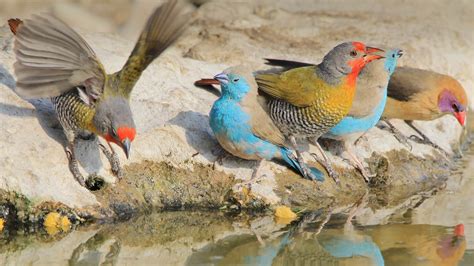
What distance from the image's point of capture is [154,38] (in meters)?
7.72

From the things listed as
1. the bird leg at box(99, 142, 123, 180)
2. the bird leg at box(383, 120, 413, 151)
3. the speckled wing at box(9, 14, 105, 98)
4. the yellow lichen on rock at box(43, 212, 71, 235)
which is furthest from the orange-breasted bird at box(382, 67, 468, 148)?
the yellow lichen on rock at box(43, 212, 71, 235)

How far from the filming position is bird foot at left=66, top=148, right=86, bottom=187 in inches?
312

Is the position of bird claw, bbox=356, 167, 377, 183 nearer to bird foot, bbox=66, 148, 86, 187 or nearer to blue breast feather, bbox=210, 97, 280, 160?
blue breast feather, bbox=210, 97, 280, 160

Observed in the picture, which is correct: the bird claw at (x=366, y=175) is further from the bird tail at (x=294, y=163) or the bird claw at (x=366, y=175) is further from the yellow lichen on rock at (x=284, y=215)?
the yellow lichen on rock at (x=284, y=215)

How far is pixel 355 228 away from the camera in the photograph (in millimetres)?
8023

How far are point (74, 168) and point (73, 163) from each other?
0.14ft

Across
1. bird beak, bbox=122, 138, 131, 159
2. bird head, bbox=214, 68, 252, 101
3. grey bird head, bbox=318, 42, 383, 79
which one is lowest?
bird beak, bbox=122, 138, 131, 159

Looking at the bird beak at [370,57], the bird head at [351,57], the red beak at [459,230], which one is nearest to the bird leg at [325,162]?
the bird head at [351,57]

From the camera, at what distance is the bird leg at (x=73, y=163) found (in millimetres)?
7934

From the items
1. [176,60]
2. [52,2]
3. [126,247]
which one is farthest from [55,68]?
[52,2]

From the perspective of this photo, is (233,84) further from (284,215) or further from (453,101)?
(453,101)

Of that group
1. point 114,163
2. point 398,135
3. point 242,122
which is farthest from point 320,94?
point 114,163

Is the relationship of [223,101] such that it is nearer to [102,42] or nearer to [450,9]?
[102,42]

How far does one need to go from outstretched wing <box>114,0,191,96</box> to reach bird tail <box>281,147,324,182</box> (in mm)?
1410
